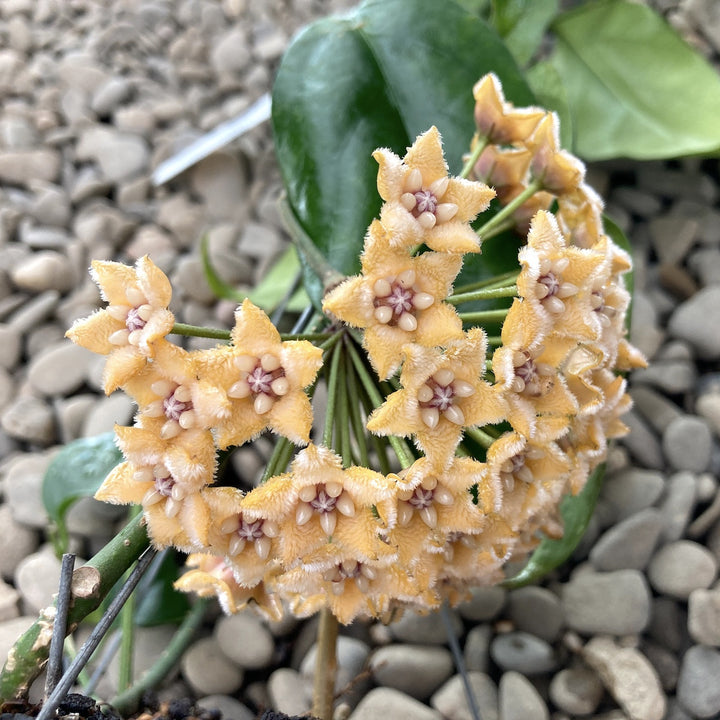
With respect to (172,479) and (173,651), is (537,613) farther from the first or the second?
(172,479)

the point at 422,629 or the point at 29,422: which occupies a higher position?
the point at 29,422

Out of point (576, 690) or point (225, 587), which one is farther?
point (576, 690)

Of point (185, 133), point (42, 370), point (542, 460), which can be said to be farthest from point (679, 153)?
point (42, 370)

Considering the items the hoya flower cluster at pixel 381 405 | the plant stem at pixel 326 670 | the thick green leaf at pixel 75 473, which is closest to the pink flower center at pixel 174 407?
the hoya flower cluster at pixel 381 405

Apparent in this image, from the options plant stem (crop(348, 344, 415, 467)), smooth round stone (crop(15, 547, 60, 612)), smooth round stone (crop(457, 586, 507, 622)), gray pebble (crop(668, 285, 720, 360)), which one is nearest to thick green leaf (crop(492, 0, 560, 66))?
gray pebble (crop(668, 285, 720, 360))

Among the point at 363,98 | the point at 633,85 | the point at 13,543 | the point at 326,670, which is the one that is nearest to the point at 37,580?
the point at 13,543

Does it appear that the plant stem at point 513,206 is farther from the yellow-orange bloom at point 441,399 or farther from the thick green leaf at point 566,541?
the thick green leaf at point 566,541

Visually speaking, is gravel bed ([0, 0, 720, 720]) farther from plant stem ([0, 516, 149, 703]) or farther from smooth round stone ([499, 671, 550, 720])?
plant stem ([0, 516, 149, 703])
